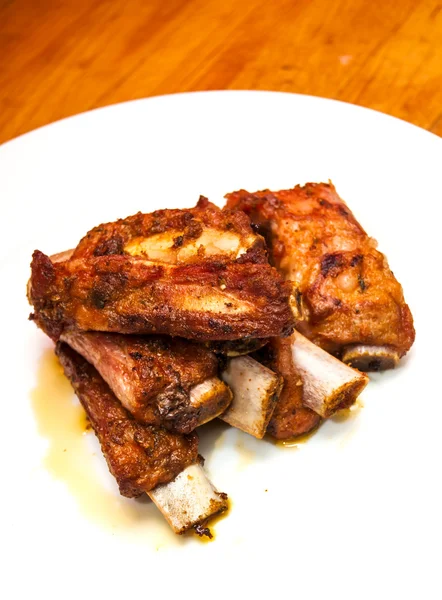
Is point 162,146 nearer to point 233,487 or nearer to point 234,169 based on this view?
point 234,169

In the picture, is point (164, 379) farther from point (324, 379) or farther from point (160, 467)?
point (324, 379)

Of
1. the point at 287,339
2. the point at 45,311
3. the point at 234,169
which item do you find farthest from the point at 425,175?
the point at 45,311

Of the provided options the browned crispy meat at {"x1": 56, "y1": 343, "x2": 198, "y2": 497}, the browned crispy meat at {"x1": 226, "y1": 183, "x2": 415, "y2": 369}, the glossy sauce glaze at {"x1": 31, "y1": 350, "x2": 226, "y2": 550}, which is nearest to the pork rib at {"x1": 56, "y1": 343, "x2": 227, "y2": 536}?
the browned crispy meat at {"x1": 56, "y1": 343, "x2": 198, "y2": 497}

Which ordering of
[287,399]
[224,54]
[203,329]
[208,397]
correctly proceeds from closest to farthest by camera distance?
[203,329] → [208,397] → [287,399] → [224,54]

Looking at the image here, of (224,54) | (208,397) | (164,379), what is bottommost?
(208,397)

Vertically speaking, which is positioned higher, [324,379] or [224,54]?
[224,54]

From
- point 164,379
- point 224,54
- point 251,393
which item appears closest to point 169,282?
point 164,379
